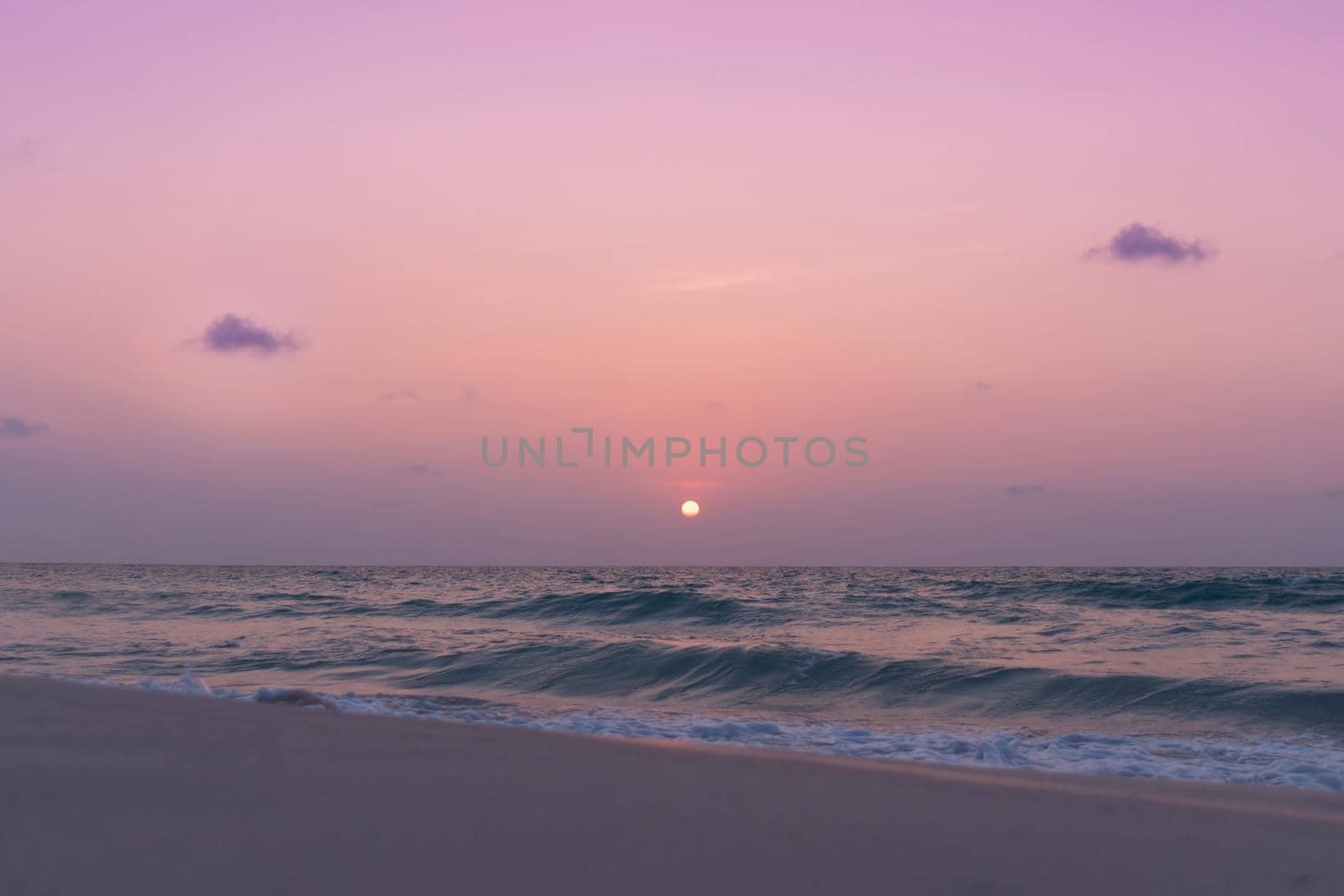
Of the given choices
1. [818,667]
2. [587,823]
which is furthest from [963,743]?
[818,667]

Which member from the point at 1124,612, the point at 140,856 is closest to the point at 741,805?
the point at 140,856

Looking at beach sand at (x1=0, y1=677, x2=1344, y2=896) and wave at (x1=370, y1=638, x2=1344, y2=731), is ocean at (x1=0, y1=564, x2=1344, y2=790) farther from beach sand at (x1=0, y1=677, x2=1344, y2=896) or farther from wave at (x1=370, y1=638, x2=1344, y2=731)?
beach sand at (x1=0, y1=677, x2=1344, y2=896)

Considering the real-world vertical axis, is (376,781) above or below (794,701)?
above

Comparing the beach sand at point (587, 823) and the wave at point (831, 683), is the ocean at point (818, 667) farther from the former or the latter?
the beach sand at point (587, 823)

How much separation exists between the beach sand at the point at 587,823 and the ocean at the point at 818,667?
6.96 ft

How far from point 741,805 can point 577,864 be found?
1441mm

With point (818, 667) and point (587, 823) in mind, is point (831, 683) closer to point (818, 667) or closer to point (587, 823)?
point (818, 667)

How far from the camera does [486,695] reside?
13180 millimetres

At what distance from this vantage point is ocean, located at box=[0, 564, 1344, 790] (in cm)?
937

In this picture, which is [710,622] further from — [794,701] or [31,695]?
[31,695]

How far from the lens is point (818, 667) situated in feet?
48.6

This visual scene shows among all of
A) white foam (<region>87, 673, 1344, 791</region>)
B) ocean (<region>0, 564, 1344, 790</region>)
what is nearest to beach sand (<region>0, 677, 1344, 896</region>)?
white foam (<region>87, 673, 1344, 791</region>)

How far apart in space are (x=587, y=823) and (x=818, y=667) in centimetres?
1033

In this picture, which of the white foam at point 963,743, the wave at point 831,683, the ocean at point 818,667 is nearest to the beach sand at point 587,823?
the white foam at point 963,743
